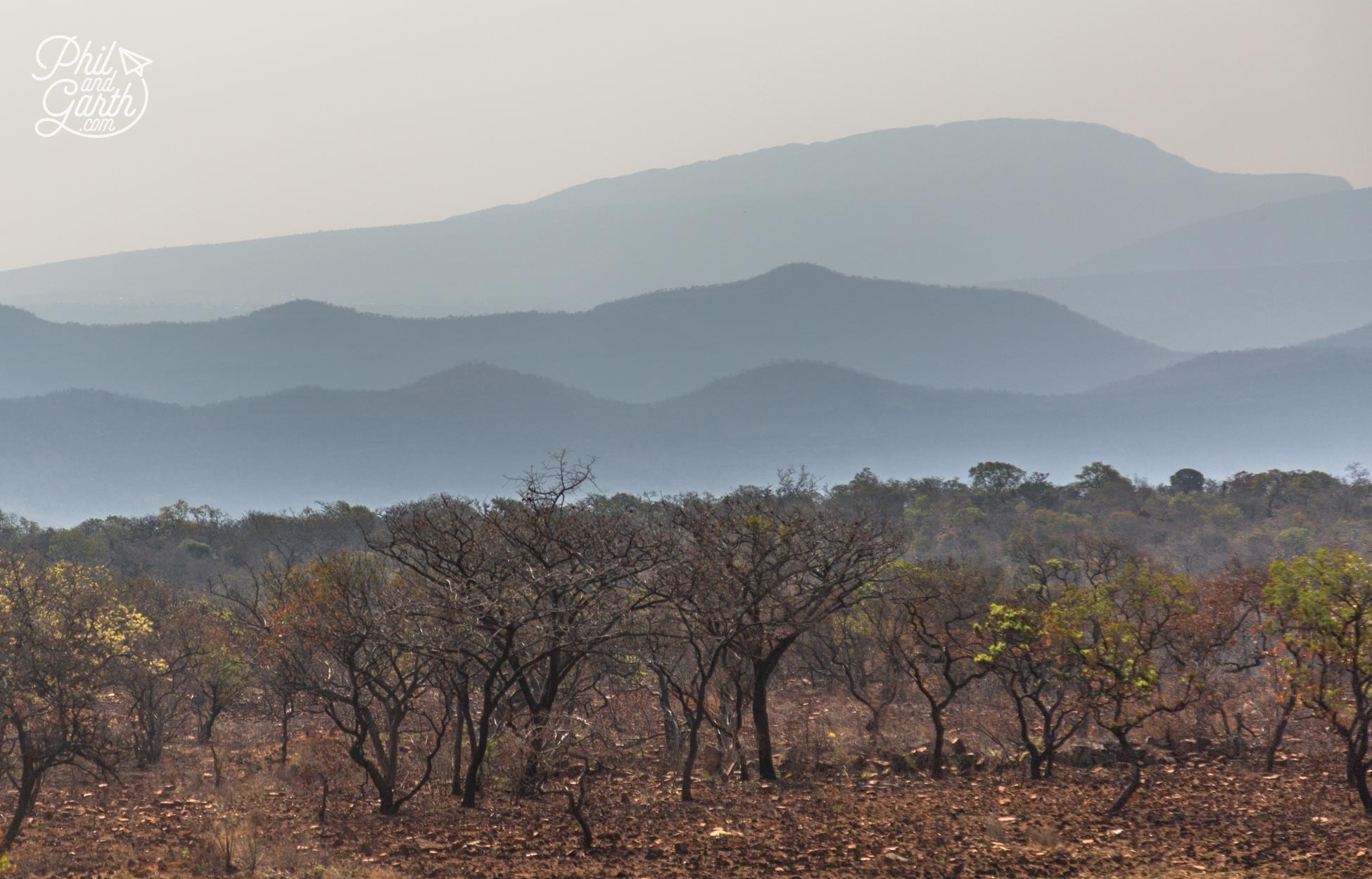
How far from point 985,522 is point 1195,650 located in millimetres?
58742

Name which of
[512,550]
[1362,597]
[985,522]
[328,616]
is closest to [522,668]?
[512,550]

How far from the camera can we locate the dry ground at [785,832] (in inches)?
580

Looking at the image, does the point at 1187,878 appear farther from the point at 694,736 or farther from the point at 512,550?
the point at 512,550

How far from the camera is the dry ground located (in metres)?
14.7

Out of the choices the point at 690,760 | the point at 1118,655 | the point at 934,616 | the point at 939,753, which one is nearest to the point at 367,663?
the point at 690,760

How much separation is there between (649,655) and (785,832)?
44.5ft

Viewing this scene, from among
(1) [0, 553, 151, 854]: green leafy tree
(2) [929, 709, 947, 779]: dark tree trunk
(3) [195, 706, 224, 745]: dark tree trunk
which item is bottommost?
(3) [195, 706, 224, 745]: dark tree trunk

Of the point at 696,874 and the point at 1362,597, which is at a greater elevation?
the point at 1362,597

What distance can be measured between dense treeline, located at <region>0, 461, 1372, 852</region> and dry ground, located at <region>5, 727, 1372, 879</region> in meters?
0.82

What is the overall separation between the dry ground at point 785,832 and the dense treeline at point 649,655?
82 cm

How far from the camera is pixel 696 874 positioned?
14.2 metres

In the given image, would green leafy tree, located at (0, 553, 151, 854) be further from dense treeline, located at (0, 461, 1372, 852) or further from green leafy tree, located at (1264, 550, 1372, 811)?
green leafy tree, located at (1264, 550, 1372, 811)

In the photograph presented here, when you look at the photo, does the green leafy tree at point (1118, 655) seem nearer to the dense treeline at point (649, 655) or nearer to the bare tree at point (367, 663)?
the dense treeline at point (649, 655)

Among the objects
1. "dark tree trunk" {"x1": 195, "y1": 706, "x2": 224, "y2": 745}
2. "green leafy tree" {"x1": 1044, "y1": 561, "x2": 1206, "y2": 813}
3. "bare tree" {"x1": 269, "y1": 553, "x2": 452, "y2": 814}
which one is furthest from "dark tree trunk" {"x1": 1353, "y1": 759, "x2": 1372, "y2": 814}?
"dark tree trunk" {"x1": 195, "y1": 706, "x2": 224, "y2": 745}
